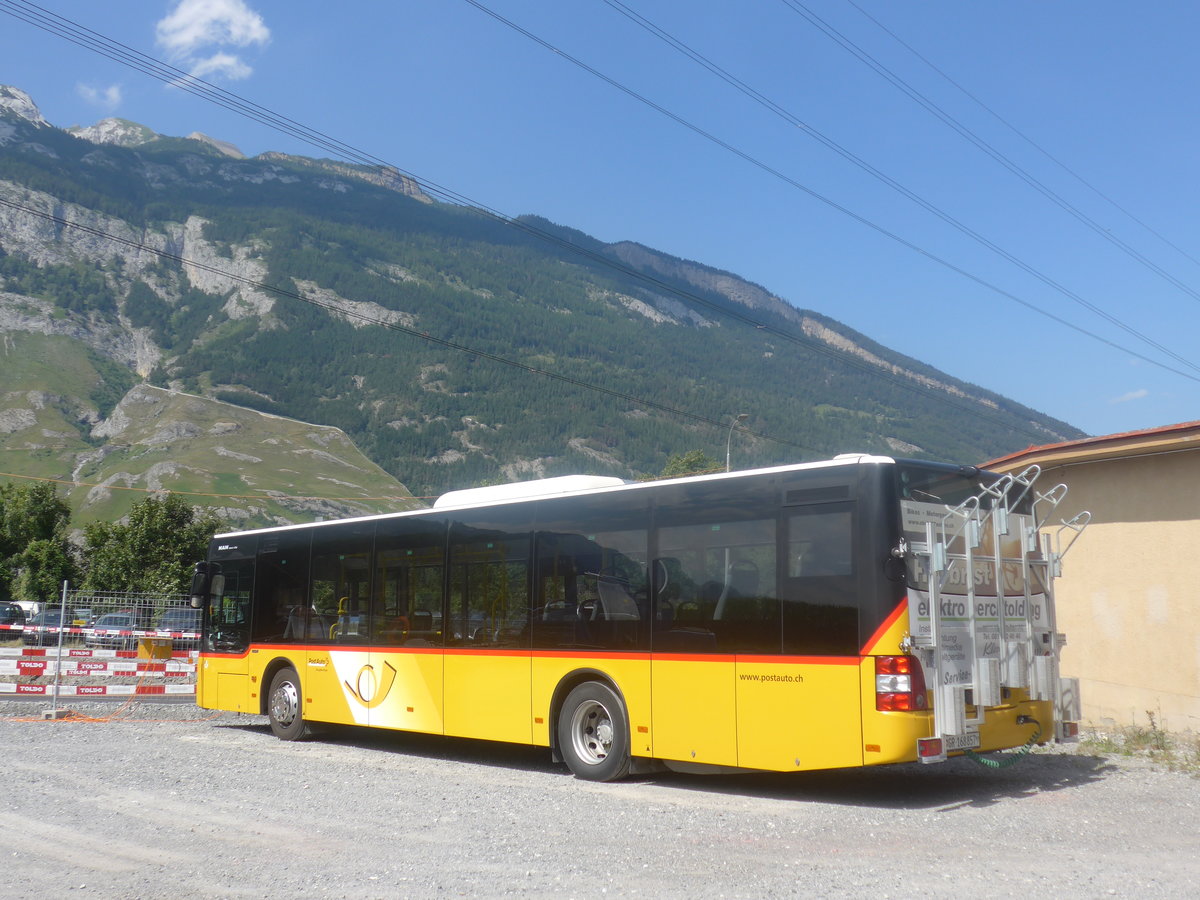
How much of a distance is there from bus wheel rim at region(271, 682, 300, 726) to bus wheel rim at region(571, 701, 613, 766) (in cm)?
542

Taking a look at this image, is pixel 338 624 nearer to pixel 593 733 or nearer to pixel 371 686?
pixel 371 686

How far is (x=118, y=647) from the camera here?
784 inches

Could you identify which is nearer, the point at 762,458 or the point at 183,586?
the point at 183,586

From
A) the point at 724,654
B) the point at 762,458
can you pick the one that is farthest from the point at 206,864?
the point at 762,458

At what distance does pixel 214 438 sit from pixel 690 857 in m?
185

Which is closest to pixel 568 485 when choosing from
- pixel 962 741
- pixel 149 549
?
pixel 962 741

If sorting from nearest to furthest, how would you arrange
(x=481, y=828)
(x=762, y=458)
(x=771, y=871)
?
(x=771, y=871)
(x=481, y=828)
(x=762, y=458)

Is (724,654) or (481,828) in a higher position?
(724,654)

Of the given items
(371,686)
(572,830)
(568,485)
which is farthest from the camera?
(371,686)

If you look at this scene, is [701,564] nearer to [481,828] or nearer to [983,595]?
[983,595]

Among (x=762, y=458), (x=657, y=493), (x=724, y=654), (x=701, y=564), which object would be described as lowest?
(x=724, y=654)

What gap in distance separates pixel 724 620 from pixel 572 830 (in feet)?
8.42

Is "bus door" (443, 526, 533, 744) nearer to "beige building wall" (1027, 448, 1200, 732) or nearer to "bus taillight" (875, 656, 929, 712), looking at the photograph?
"bus taillight" (875, 656, 929, 712)

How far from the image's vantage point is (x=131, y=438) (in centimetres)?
18512
